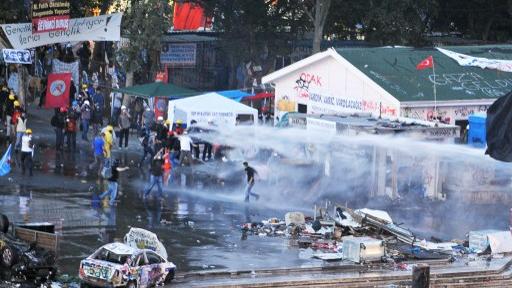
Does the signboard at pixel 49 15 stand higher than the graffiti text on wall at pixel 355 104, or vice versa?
the signboard at pixel 49 15

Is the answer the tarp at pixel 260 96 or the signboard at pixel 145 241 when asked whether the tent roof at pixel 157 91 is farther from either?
the signboard at pixel 145 241

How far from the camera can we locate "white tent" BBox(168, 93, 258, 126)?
42844 mm

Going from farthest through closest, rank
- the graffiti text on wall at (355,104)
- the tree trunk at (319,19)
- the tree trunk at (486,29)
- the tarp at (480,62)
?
the tree trunk at (486,29)
the tree trunk at (319,19)
the tarp at (480,62)
the graffiti text on wall at (355,104)

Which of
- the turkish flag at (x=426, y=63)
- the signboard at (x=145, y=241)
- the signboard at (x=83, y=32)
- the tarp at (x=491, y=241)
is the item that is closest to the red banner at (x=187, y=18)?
the signboard at (x=83, y=32)

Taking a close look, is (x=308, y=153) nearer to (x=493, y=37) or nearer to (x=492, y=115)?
(x=492, y=115)

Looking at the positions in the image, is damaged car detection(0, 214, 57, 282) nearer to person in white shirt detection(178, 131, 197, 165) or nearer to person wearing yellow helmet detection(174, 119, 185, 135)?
person in white shirt detection(178, 131, 197, 165)

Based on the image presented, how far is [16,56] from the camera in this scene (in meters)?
46.6

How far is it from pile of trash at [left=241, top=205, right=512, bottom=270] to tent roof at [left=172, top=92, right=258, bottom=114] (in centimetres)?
1104

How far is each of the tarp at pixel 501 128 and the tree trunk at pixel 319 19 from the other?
3257cm

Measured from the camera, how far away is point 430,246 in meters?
30.5

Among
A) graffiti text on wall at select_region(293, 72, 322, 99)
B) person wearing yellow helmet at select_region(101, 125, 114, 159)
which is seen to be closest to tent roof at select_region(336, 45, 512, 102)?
graffiti text on wall at select_region(293, 72, 322, 99)

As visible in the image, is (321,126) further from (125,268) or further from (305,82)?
(125,268)

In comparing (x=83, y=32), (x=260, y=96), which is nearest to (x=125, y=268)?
(x=260, y=96)

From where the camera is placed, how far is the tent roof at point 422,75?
41.2m
